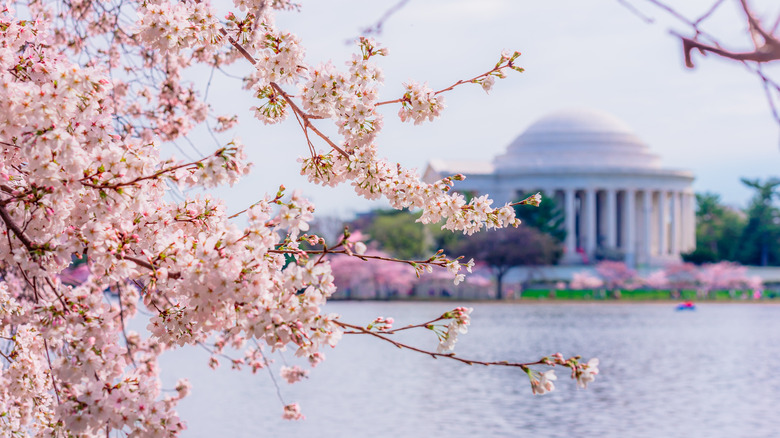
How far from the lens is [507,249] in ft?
233

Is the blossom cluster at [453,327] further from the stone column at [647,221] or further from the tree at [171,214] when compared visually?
the stone column at [647,221]

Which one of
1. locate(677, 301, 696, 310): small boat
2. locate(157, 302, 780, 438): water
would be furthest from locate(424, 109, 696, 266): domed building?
locate(157, 302, 780, 438): water

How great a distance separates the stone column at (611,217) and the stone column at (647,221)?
2657mm

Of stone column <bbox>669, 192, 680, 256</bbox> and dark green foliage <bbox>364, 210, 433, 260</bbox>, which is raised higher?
stone column <bbox>669, 192, 680, 256</bbox>

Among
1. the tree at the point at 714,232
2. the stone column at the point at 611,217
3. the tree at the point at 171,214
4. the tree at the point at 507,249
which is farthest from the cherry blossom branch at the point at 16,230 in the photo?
the stone column at the point at 611,217

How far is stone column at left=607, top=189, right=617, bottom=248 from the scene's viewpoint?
303 ft

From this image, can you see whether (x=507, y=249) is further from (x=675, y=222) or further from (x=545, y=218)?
(x=675, y=222)

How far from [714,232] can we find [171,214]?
321 ft

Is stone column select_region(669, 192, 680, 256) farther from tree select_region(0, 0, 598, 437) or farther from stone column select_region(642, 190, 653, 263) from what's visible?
tree select_region(0, 0, 598, 437)

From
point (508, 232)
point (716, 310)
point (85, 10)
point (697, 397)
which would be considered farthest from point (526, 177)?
point (85, 10)

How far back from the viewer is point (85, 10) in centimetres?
811

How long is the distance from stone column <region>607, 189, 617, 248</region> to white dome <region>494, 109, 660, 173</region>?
2924mm

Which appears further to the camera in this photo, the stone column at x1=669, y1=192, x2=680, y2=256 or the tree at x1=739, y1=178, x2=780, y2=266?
the stone column at x1=669, y1=192, x2=680, y2=256

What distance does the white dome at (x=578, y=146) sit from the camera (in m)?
91.5
